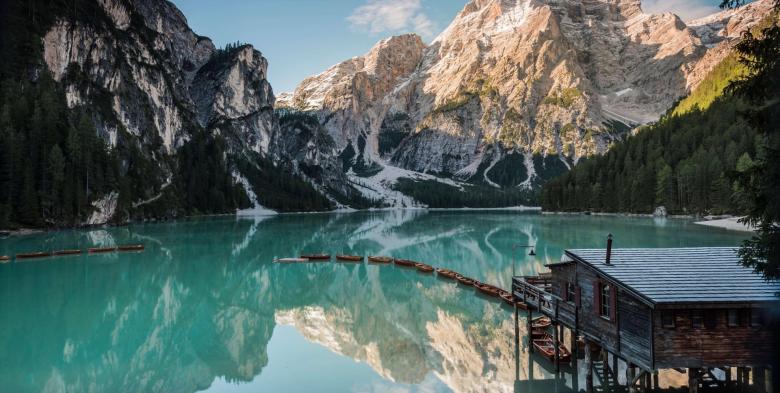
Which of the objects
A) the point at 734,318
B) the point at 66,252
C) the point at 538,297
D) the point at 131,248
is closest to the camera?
the point at 734,318

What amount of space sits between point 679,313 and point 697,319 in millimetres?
627

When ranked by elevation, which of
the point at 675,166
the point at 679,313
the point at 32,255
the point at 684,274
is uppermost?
the point at 675,166

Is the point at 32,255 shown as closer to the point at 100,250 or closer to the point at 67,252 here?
the point at 67,252

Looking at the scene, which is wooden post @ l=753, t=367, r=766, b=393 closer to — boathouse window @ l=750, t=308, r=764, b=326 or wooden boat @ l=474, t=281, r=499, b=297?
boathouse window @ l=750, t=308, r=764, b=326

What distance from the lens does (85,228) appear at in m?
108

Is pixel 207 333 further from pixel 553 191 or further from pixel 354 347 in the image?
pixel 553 191

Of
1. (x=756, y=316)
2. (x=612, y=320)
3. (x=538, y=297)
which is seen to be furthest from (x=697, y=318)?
(x=538, y=297)

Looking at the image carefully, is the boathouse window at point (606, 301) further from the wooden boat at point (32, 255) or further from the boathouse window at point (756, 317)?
the wooden boat at point (32, 255)

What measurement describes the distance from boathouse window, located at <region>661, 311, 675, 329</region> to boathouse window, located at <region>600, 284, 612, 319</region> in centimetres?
216

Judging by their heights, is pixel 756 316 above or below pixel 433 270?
above

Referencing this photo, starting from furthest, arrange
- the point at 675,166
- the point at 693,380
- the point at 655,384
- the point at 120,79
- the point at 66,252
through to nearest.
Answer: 1. the point at 120,79
2. the point at 675,166
3. the point at 66,252
4. the point at 655,384
5. the point at 693,380

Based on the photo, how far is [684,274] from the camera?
1830cm

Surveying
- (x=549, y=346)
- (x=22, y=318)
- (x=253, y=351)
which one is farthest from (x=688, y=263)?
(x=22, y=318)

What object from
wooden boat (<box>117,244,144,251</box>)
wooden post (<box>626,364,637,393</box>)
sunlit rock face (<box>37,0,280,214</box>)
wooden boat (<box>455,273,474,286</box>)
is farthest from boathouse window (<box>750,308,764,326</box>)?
sunlit rock face (<box>37,0,280,214</box>)
